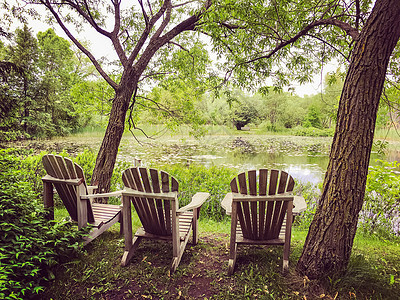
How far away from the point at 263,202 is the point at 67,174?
2.18 metres

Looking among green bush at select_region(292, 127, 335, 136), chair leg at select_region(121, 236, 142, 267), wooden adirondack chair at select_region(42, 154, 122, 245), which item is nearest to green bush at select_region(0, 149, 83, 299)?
wooden adirondack chair at select_region(42, 154, 122, 245)

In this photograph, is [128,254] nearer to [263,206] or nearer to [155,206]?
[155,206]

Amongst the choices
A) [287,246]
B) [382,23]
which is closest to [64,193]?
[287,246]

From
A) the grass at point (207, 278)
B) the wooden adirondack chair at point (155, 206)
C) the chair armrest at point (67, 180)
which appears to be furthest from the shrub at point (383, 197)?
the chair armrest at point (67, 180)

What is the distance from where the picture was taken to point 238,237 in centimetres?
255

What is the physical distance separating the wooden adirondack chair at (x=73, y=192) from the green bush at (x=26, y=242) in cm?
16

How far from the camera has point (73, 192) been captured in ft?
8.21

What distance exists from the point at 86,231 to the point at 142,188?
85 cm

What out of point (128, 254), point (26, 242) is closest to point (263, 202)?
point (128, 254)

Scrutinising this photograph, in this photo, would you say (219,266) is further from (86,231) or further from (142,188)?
(86,231)

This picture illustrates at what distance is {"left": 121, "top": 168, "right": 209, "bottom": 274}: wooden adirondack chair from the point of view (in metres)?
2.26

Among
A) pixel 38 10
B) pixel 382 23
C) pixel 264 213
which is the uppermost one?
pixel 38 10

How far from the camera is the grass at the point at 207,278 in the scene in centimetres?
199

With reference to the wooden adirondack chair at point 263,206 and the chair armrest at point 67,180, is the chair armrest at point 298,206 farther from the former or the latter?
the chair armrest at point 67,180
